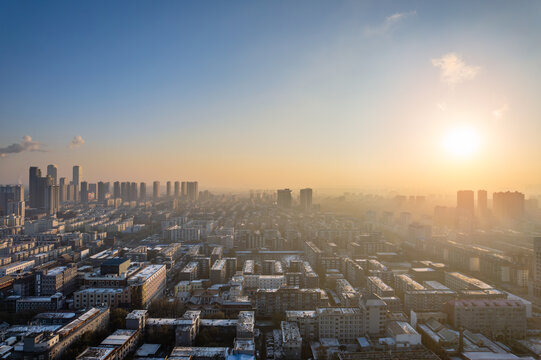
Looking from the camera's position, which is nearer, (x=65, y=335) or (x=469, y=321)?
(x=65, y=335)

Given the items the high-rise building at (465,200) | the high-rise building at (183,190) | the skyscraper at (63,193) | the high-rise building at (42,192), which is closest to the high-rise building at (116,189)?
the skyscraper at (63,193)

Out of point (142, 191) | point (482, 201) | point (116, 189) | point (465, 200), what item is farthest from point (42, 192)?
point (482, 201)

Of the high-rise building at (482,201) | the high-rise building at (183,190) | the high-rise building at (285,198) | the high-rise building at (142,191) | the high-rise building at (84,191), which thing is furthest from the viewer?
the high-rise building at (183,190)

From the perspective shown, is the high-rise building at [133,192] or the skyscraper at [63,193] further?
the high-rise building at [133,192]

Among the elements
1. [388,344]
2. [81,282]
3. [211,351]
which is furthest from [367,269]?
[81,282]

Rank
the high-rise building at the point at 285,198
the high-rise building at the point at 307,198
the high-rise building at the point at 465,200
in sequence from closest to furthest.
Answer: the high-rise building at the point at 465,200 → the high-rise building at the point at 307,198 → the high-rise building at the point at 285,198

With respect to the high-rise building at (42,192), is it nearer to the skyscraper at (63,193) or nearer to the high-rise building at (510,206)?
the skyscraper at (63,193)

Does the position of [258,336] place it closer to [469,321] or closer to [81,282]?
[469,321]
